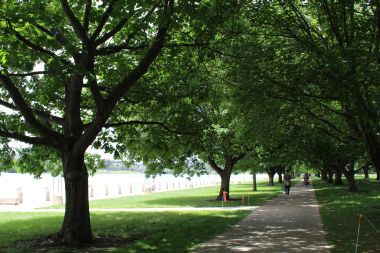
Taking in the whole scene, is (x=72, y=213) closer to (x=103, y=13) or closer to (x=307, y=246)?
(x=103, y=13)

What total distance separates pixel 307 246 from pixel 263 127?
6101 mm

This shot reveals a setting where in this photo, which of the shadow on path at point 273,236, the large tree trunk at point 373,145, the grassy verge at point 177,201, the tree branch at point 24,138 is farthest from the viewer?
the grassy verge at point 177,201

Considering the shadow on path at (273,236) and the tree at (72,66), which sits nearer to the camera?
the tree at (72,66)

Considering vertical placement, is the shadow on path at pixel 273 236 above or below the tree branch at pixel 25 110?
below

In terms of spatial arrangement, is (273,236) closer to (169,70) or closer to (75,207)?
(75,207)

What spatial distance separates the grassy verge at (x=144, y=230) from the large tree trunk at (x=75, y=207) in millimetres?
1023

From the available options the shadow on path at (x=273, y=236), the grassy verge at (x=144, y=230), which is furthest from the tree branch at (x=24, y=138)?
the shadow on path at (x=273, y=236)

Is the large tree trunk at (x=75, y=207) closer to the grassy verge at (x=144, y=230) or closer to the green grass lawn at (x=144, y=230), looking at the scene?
the grassy verge at (x=144, y=230)

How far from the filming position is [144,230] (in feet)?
48.2

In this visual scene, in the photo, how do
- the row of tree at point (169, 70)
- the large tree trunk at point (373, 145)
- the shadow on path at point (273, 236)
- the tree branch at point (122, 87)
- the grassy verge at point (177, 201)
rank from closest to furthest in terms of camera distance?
1. the row of tree at point (169, 70)
2. the shadow on path at point (273, 236)
3. the tree branch at point (122, 87)
4. the large tree trunk at point (373, 145)
5. the grassy verge at point (177, 201)

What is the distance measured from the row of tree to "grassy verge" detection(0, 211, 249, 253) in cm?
164

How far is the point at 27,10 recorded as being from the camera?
9.55 metres

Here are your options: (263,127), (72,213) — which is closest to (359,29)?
(263,127)

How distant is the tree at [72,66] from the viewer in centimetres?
968
